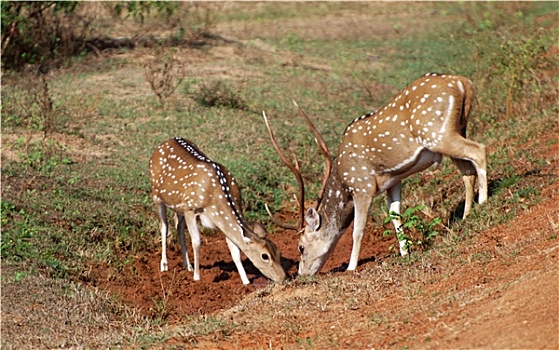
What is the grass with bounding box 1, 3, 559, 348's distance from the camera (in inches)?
424

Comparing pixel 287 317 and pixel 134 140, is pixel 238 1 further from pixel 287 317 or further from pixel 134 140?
pixel 287 317

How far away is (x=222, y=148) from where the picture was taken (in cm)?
1510

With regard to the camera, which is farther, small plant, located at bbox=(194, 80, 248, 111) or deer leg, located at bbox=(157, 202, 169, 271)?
small plant, located at bbox=(194, 80, 248, 111)

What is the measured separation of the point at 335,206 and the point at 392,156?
940 millimetres

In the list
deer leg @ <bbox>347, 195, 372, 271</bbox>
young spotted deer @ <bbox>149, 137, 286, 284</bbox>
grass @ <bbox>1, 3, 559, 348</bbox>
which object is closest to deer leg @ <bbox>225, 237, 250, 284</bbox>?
young spotted deer @ <bbox>149, 137, 286, 284</bbox>

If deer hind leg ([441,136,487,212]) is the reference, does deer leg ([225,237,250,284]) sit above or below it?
below

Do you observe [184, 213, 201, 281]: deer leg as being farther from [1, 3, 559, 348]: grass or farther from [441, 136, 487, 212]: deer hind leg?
[441, 136, 487, 212]: deer hind leg

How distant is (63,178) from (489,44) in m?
12.1

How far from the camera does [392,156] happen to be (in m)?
10.5

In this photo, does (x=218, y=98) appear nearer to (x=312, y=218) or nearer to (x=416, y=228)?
(x=312, y=218)

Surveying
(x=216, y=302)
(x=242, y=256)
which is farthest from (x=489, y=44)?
(x=216, y=302)

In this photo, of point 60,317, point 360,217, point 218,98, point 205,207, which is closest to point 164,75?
point 218,98

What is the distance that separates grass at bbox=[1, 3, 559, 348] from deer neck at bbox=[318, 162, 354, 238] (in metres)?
1.16

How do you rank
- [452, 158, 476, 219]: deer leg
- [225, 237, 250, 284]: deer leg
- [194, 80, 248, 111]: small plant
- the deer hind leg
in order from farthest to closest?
[194, 80, 248, 111]: small plant
[225, 237, 250, 284]: deer leg
[452, 158, 476, 219]: deer leg
the deer hind leg
